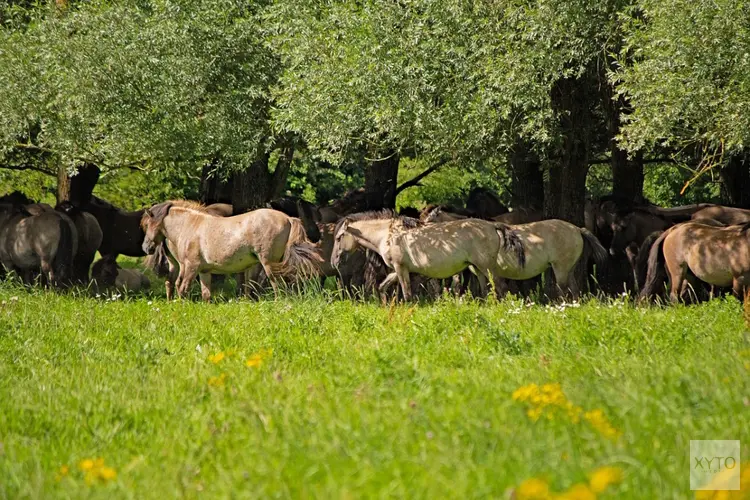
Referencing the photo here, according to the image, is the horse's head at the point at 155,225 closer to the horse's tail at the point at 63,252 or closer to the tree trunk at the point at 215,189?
the horse's tail at the point at 63,252

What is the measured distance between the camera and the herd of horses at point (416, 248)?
643 inches

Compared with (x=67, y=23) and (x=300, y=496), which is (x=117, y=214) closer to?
(x=67, y=23)

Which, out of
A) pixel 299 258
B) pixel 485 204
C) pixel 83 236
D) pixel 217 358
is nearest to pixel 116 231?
pixel 83 236

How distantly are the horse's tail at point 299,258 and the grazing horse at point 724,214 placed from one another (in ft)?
27.5

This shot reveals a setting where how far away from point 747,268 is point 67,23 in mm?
13988

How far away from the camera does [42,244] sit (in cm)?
1936

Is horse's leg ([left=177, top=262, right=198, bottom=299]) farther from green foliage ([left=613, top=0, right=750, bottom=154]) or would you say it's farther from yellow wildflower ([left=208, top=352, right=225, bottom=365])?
yellow wildflower ([left=208, top=352, right=225, bottom=365])

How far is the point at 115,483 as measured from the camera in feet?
17.4

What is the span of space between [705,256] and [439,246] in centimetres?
417

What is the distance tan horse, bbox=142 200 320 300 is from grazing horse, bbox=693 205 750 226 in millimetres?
8604

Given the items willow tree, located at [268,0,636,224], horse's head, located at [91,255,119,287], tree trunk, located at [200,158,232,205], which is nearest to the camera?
willow tree, located at [268,0,636,224]

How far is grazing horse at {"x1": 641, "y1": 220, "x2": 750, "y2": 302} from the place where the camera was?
15391 millimetres

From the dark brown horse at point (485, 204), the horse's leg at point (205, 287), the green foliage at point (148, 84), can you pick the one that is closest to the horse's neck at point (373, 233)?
the horse's leg at point (205, 287)

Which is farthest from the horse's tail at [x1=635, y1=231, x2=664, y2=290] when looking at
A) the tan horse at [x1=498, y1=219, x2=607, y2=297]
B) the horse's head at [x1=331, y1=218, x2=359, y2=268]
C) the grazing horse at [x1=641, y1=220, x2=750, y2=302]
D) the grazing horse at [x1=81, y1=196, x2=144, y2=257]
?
the grazing horse at [x1=81, y1=196, x2=144, y2=257]
